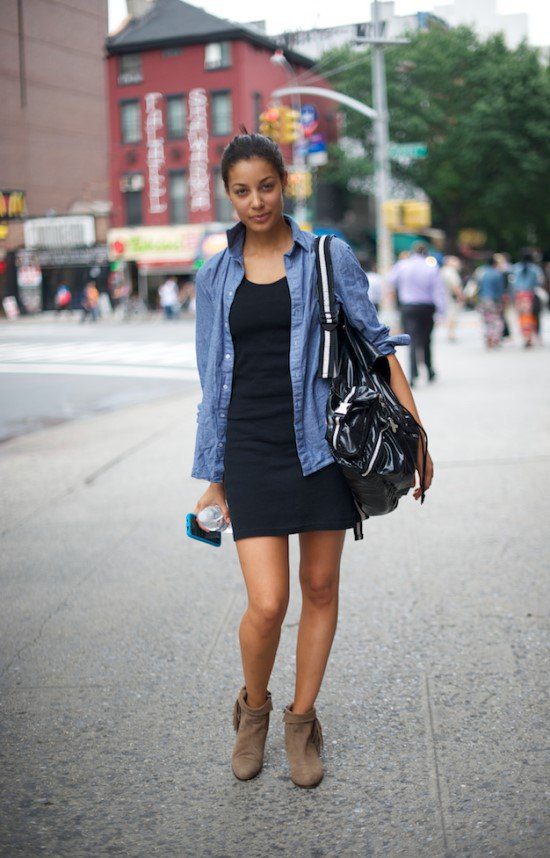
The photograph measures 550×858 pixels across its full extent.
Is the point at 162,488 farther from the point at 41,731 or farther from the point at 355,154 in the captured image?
the point at 355,154

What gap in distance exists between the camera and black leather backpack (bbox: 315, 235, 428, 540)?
2891 mm

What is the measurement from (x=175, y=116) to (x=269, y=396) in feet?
153

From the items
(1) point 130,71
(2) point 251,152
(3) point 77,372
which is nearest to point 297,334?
(2) point 251,152

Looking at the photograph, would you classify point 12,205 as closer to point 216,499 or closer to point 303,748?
point 216,499

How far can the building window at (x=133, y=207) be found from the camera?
49.0 meters

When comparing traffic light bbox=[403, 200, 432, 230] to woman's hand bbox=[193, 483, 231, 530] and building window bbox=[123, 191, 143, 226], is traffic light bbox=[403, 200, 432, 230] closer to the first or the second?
building window bbox=[123, 191, 143, 226]

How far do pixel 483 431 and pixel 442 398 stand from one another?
2.82 meters

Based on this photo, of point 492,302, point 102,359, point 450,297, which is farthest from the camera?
point 450,297

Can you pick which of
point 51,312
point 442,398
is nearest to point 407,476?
point 442,398

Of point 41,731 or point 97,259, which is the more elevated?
point 97,259

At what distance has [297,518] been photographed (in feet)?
9.77

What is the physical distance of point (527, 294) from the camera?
1980cm

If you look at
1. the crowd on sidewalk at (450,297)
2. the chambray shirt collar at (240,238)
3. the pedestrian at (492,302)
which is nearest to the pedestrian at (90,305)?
the crowd on sidewalk at (450,297)

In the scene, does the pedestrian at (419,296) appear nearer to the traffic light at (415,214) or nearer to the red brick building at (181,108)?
the traffic light at (415,214)
